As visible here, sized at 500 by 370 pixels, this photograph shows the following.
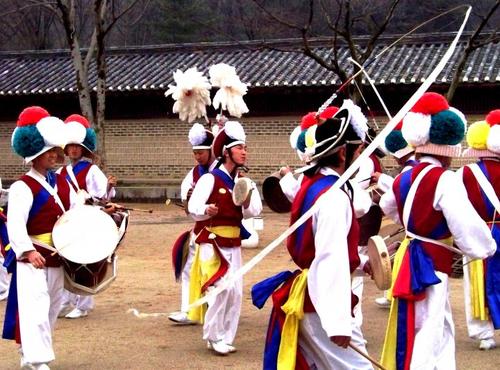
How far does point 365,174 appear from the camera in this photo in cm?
752

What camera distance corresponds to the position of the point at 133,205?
1998cm

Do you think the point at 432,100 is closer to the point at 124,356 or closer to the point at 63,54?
the point at 124,356

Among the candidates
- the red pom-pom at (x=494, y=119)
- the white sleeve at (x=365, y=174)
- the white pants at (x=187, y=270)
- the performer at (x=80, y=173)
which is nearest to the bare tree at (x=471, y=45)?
the white sleeve at (x=365, y=174)

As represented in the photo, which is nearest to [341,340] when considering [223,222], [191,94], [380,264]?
[380,264]

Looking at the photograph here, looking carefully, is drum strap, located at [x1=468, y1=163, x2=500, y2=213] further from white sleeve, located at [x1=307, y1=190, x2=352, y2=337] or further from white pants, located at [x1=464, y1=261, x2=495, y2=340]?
white sleeve, located at [x1=307, y1=190, x2=352, y2=337]

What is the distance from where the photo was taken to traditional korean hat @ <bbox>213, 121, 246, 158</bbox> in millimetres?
6762

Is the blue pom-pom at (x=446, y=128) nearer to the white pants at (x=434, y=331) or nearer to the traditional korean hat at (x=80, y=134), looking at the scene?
the white pants at (x=434, y=331)

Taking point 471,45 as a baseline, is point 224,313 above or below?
below

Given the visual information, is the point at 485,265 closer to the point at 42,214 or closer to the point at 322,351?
the point at 322,351

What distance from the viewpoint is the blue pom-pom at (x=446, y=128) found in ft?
16.3

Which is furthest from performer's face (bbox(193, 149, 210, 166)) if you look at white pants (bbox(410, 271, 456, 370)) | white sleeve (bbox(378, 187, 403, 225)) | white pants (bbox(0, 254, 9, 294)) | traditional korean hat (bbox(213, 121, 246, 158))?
white pants (bbox(410, 271, 456, 370))

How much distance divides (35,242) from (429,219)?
2766 mm

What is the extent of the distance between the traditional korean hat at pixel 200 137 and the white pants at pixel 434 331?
340 centimetres

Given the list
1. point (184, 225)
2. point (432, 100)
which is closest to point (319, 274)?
point (432, 100)
